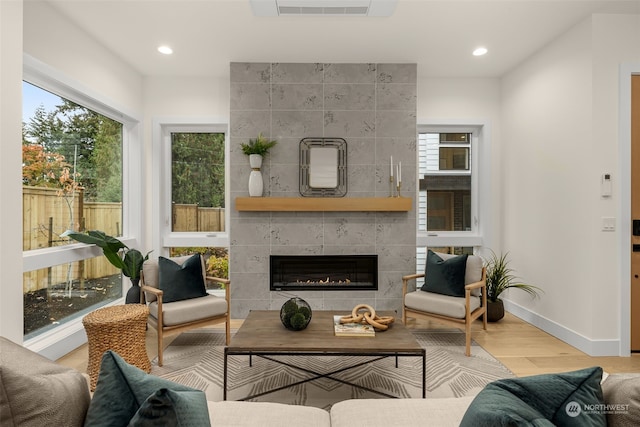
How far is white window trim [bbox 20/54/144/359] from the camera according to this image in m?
2.88

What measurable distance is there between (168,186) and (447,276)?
3455 millimetres

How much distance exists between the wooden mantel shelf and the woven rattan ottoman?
162 centimetres

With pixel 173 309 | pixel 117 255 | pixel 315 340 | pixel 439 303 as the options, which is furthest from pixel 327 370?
pixel 117 255

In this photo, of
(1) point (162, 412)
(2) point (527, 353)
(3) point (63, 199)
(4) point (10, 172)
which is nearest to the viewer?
(1) point (162, 412)

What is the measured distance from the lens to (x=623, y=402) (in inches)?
38.1

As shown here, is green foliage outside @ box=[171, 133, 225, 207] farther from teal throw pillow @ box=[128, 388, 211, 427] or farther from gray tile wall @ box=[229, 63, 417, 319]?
teal throw pillow @ box=[128, 388, 211, 427]

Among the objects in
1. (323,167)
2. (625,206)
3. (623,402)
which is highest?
(323,167)

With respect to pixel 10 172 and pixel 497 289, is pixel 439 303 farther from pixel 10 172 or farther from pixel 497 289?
pixel 10 172

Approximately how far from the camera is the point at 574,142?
3324 millimetres

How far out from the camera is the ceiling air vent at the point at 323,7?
2832mm

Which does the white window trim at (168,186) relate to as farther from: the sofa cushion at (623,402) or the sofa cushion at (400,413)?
the sofa cushion at (623,402)

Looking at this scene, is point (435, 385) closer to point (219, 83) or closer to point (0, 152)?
point (0, 152)

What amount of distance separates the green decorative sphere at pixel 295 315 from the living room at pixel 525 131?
1.59 meters

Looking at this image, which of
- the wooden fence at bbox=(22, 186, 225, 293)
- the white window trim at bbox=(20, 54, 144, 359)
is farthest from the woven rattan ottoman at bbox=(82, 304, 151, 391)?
the wooden fence at bbox=(22, 186, 225, 293)
